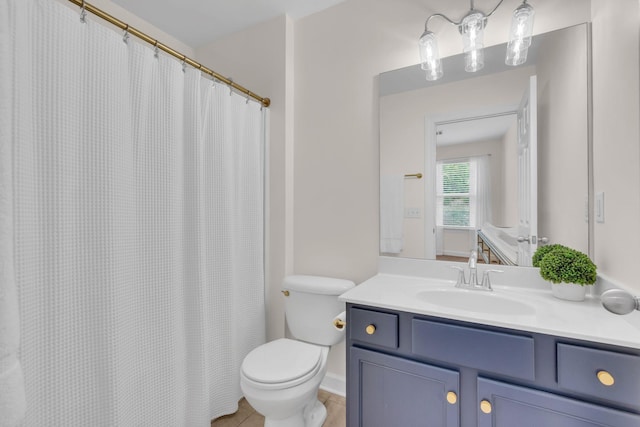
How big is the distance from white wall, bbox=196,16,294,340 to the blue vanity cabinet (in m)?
0.83

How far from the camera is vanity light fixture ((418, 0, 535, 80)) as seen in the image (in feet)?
4.24

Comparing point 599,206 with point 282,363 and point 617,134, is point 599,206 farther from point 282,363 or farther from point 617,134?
point 282,363

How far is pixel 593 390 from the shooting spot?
0.82 metres

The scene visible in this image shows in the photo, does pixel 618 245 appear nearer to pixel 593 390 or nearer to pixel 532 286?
pixel 532 286

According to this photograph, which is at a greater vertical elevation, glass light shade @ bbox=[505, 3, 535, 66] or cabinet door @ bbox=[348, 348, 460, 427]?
glass light shade @ bbox=[505, 3, 535, 66]

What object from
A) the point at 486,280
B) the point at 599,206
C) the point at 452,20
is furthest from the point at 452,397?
the point at 452,20

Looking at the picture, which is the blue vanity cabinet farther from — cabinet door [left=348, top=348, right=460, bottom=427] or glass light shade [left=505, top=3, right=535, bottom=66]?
glass light shade [left=505, top=3, right=535, bottom=66]

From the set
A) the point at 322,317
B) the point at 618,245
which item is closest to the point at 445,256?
the point at 618,245

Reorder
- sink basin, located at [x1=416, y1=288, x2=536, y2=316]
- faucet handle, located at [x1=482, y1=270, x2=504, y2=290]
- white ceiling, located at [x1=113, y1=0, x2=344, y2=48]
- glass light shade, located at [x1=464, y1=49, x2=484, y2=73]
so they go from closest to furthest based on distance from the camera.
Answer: sink basin, located at [x1=416, y1=288, x2=536, y2=316]
faucet handle, located at [x1=482, y1=270, x2=504, y2=290]
glass light shade, located at [x1=464, y1=49, x2=484, y2=73]
white ceiling, located at [x1=113, y1=0, x2=344, y2=48]

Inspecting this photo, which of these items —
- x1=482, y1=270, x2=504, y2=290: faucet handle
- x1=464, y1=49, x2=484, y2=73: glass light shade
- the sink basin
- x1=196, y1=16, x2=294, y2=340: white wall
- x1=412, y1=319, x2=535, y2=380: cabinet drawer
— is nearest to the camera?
x1=412, y1=319, x2=535, y2=380: cabinet drawer

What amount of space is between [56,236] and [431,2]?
2011 millimetres

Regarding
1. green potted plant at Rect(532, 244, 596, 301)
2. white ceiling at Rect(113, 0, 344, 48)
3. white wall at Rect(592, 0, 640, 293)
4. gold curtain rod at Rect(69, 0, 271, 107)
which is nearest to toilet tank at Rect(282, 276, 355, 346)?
green potted plant at Rect(532, 244, 596, 301)

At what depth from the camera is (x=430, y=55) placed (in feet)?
4.83

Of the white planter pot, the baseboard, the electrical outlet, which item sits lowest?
the baseboard
